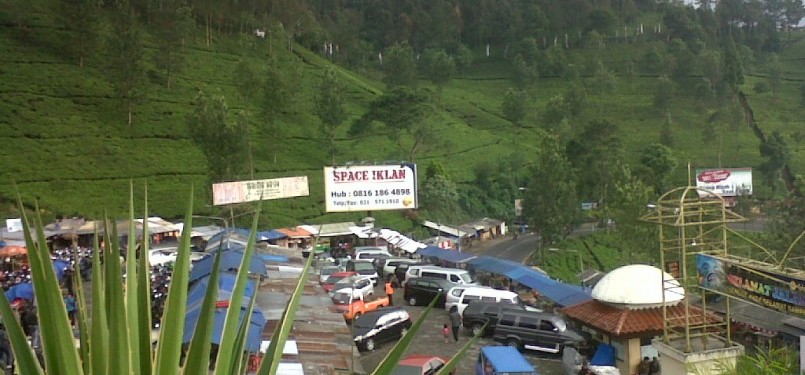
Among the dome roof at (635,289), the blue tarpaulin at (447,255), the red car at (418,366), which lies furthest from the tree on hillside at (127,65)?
the red car at (418,366)

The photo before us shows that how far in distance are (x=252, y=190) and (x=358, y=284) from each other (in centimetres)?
1168

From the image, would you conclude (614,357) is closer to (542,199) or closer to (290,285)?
(290,285)

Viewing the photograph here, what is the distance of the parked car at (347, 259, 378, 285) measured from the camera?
2427 cm

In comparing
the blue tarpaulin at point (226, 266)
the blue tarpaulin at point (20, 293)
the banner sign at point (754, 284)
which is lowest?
the blue tarpaulin at point (20, 293)

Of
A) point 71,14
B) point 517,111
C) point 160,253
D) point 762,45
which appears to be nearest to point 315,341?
point 160,253

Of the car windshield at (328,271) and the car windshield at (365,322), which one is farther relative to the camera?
the car windshield at (328,271)

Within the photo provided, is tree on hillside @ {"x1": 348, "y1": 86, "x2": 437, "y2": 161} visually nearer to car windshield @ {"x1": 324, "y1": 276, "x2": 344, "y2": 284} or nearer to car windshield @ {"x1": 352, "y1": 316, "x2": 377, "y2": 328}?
car windshield @ {"x1": 324, "y1": 276, "x2": 344, "y2": 284}

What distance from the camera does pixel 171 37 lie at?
53562 millimetres

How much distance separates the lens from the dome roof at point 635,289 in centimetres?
1686

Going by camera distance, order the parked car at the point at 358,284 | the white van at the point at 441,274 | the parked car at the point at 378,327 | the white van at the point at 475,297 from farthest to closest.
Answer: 1. the white van at the point at 441,274
2. the parked car at the point at 358,284
3. the white van at the point at 475,297
4. the parked car at the point at 378,327

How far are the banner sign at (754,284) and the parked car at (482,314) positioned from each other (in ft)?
26.1

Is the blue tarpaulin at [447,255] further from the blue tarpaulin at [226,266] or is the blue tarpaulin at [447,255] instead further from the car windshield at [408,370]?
the car windshield at [408,370]

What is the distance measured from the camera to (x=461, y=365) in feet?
54.4

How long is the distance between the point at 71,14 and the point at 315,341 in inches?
1906
